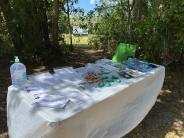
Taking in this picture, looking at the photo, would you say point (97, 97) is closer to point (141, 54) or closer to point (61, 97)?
point (61, 97)

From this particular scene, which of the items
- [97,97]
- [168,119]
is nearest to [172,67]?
[168,119]

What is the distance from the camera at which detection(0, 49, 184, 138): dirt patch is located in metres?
3.27

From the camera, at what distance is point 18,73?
101 inches

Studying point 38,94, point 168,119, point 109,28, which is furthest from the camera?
point 109,28

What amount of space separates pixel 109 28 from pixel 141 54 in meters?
0.78

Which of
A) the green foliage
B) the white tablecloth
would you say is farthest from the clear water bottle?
the green foliage

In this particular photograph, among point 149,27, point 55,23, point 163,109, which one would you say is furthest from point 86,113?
point 55,23

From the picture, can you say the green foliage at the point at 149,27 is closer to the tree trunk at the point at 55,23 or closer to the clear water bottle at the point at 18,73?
the tree trunk at the point at 55,23

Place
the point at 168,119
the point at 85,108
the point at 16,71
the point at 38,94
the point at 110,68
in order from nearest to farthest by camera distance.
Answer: the point at 85,108 < the point at 38,94 < the point at 16,71 < the point at 110,68 < the point at 168,119

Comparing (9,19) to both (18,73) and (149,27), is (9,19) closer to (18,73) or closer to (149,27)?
(149,27)

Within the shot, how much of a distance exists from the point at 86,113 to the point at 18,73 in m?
0.77

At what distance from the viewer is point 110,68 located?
126 inches

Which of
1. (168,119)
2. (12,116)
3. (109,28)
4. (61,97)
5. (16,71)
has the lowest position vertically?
(168,119)

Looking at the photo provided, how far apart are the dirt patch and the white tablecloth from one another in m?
0.30
